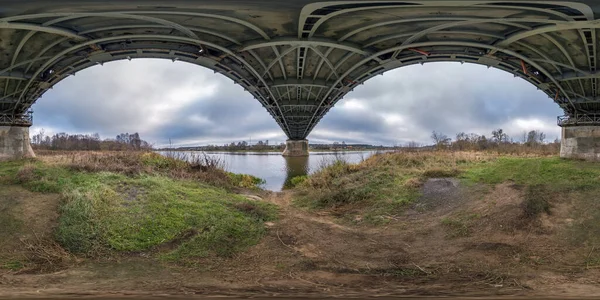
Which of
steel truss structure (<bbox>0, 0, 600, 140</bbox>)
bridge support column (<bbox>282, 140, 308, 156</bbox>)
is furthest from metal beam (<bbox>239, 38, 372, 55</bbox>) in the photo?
bridge support column (<bbox>282, 140, 308, 156</bbox>)

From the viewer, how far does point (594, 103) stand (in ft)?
84.9

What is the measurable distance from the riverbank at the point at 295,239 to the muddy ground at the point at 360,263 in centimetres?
4

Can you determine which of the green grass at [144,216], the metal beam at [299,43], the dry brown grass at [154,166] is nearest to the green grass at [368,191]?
the green grass at [144,216]

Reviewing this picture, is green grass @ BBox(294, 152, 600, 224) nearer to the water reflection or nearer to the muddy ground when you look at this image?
the muddy ground

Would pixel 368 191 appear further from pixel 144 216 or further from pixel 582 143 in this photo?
pixel 582 143

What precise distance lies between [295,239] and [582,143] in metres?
26.6

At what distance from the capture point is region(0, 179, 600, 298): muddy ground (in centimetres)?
630

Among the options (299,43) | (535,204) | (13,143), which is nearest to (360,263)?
(535,204)

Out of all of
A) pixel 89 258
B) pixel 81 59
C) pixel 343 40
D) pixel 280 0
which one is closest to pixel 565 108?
pixel 343 40

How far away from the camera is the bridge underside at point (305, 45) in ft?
50.4

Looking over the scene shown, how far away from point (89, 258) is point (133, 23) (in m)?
12.5

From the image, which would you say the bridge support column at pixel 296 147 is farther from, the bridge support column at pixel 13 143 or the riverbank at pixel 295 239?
the riverbank at pixel 295 239

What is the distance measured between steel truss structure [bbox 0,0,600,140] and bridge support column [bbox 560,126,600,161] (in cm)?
63

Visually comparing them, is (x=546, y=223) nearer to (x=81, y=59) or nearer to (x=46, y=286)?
(x=46, y=286)
